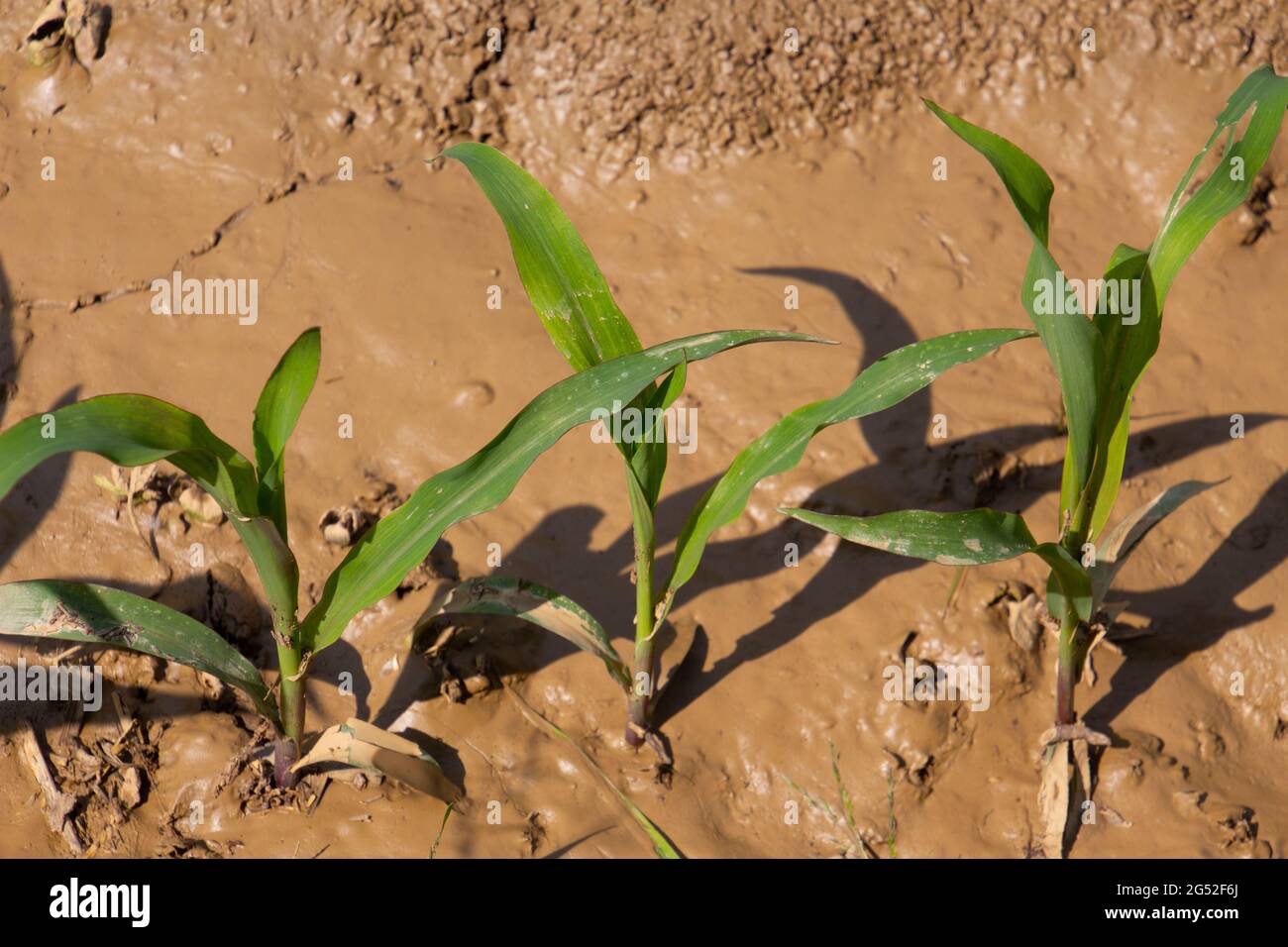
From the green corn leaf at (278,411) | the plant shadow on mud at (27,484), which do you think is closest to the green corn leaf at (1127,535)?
the green corn leaf at (278,411)

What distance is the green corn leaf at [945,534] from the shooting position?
2.61 m

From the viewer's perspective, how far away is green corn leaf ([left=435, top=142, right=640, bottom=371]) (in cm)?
277

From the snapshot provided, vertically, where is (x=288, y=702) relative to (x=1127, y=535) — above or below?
below

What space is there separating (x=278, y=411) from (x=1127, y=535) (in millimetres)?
1986

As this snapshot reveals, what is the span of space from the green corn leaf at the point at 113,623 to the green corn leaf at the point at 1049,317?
193 cm

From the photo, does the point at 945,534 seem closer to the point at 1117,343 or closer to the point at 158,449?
the point at 1117,343

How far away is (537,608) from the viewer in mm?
2973

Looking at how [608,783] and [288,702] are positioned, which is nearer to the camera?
[288,702]

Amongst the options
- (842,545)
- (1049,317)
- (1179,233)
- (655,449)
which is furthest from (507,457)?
(1179,233)

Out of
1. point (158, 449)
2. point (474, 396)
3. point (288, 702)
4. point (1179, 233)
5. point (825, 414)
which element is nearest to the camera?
point (158, 449)

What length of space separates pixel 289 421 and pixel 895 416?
6.03 feet

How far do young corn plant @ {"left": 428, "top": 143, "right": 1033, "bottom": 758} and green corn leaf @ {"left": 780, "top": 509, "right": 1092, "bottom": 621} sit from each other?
0.67 ft

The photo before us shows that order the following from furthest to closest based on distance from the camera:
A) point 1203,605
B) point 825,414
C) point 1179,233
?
1. point 1203,605
2. point 825,414
3. point 1179,233

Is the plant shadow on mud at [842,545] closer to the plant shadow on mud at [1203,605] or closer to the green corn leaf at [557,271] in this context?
the plant shadow on mud at [1203,605]
